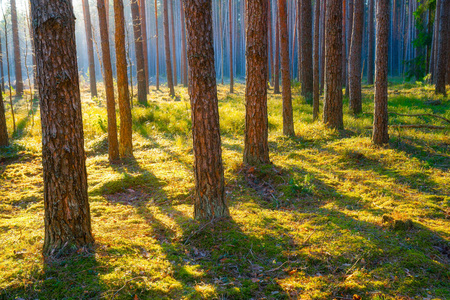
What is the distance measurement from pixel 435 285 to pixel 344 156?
14.4 ft

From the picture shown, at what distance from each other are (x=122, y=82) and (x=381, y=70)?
630 cm

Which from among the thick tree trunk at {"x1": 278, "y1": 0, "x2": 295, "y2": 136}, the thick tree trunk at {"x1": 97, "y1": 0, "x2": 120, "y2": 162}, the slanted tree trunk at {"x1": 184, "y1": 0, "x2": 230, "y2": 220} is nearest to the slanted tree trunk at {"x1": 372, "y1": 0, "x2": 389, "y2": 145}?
the thick tree trunk at {"x1": 278, "y1": 0, "x2": 295, "y2": 136}

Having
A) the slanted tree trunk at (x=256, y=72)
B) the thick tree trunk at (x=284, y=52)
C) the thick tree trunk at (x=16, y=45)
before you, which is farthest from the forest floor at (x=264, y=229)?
the thick tree trunk at (x=16, y=45)

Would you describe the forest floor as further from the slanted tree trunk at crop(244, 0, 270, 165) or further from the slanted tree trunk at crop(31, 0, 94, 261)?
the slanted tree trunk at crop(244, 0, 270, 165)

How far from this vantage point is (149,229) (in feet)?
14.8

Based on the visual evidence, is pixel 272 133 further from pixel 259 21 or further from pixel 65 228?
pixel 65 228

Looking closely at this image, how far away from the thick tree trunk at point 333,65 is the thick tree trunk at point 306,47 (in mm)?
4187

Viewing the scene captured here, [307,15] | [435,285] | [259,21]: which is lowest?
[435,285]

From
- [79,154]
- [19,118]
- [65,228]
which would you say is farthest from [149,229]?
[19,118]

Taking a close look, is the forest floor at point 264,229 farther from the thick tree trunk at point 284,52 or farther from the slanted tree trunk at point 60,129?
the thick tree trunk at point 284,52

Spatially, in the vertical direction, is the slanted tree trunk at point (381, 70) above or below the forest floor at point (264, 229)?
above

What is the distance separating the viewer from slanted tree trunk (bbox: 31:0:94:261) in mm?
3316

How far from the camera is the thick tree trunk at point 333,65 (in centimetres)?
916

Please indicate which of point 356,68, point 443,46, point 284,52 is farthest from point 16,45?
point 443,46
